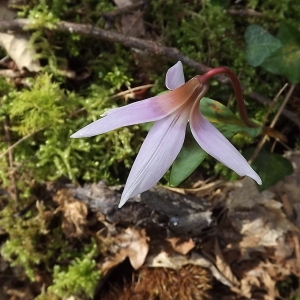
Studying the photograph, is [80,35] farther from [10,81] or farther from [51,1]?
[10,81]

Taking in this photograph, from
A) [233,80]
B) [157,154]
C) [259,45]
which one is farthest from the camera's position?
[259,45]

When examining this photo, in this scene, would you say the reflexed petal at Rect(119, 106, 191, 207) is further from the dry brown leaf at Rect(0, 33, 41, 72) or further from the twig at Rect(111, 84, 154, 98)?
the dry brown leaf at Rect(0, 33, 41, 72)

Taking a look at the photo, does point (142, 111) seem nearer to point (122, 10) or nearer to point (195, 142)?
point (195, 142)

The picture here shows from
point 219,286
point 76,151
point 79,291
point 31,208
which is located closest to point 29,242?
point 31,208

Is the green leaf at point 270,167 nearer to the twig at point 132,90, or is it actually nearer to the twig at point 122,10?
the twig at point 132,90

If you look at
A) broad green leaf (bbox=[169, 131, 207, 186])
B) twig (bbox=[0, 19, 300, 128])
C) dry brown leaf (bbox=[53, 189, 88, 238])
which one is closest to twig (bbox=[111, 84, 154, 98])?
twig (bbox=[0, 19, 300, 128])

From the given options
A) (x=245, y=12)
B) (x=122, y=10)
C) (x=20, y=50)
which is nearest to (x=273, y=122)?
(x=245, y=12)

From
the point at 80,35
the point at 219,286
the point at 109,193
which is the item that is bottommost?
the point at 219,286
